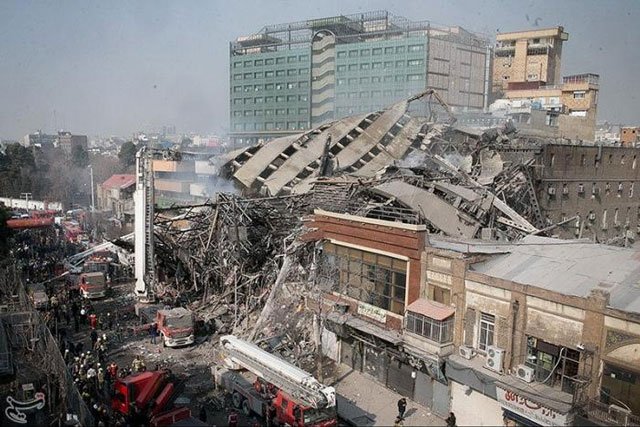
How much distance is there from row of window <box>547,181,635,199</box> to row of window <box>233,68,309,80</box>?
236ft

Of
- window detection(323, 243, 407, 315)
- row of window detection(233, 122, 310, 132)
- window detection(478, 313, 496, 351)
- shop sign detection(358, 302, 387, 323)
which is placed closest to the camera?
window detection(478, 313, 496, 351)

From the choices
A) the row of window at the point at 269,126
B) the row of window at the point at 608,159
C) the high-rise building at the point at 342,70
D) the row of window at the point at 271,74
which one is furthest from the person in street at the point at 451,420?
the row of window at the point at 271,74

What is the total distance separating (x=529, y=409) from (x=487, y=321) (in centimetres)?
326

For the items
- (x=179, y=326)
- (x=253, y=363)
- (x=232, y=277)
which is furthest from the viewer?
(x=232, y=277)

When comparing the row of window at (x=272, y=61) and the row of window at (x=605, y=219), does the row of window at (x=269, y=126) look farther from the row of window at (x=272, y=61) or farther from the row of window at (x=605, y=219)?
the row of window at (x=605, y=219)

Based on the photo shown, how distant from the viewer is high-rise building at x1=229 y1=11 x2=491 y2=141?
88.4 metres

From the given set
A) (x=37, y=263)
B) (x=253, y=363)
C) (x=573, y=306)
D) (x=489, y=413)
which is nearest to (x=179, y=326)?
(x=253, y=363)

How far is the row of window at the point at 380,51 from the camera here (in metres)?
87.5

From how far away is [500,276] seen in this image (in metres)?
18.4

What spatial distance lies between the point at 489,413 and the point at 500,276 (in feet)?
14.4

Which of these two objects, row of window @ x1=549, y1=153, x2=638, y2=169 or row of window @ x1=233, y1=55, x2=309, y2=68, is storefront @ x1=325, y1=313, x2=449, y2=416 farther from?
row of window @ x1=233, y1=55, x2=309, y2=68

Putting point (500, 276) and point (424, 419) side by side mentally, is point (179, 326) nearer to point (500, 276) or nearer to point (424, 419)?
point (424, 419)

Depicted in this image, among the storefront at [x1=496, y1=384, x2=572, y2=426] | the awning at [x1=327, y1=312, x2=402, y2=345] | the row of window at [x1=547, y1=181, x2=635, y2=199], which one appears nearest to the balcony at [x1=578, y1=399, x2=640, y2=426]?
the storefront at [x1=496, y1=384, x2=572, y2=426]

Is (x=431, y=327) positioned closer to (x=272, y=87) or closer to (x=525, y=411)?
(x=525, y=411)
